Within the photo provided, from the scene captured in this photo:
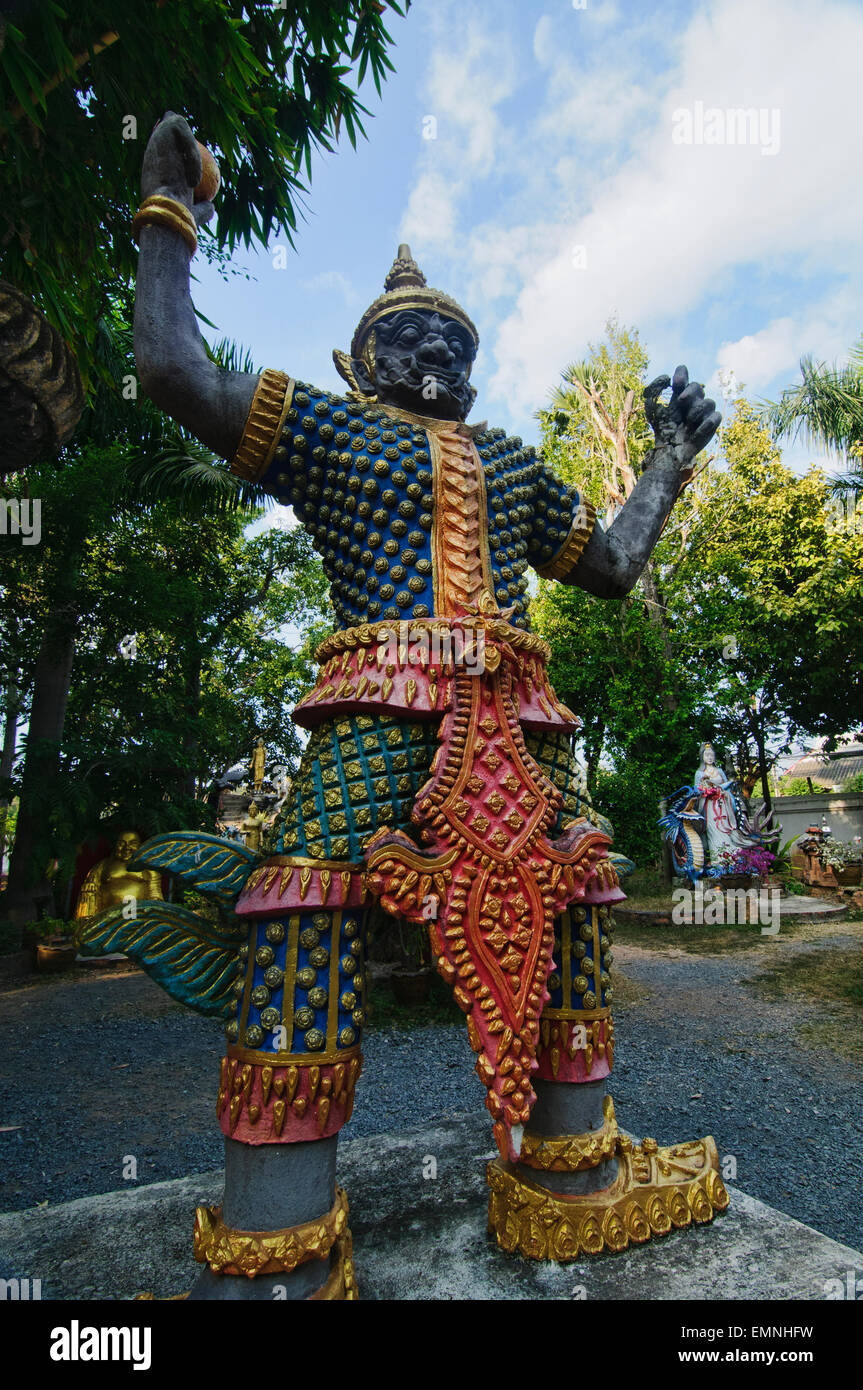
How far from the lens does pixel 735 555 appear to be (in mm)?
12453

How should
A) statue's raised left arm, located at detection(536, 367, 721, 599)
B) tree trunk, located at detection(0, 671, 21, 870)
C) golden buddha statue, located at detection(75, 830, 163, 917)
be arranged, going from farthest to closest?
tree trunk, located at detection(0, 671, 21, 870) → golden buddha statue, located at detection(75, 830, 163, 917) → statue's raised left arm, located at detection(536, 367, 721, 599)

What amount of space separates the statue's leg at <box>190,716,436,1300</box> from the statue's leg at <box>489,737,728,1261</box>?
19.5 inches

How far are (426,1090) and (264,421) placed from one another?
3823 millimetres

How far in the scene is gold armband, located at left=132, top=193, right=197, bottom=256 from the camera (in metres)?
1.77

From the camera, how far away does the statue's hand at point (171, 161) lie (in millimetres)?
1805

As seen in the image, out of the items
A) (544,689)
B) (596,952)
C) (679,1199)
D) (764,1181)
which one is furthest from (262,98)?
(764,1181)

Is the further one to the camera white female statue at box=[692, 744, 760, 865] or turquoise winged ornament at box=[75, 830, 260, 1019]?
white female statue at box=[692, 744, 760, 865]

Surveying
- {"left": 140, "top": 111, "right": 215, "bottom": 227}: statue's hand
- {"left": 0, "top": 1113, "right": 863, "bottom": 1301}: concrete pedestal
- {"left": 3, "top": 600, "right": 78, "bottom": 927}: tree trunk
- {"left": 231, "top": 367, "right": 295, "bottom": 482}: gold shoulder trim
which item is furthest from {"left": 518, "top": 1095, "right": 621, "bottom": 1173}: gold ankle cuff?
{"left": 3, "top": 600, "right": 78, "bottom": 927}: tree trunk

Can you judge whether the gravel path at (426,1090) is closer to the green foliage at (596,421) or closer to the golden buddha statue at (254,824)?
the golden buddha statue at (254,824)

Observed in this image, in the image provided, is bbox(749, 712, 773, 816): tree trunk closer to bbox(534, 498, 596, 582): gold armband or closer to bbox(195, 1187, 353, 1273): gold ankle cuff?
bbox(534, 498, 596, 582): gold armband

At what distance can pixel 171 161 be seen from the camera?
182cm

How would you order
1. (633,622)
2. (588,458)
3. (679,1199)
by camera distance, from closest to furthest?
1. (679,1199)
2. (633,622)
3. (588,458)

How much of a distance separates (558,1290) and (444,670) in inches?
56.2
